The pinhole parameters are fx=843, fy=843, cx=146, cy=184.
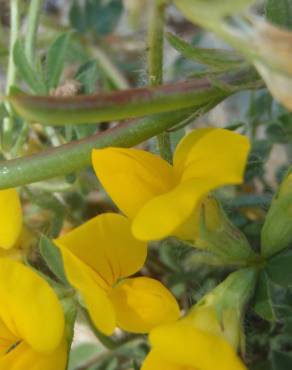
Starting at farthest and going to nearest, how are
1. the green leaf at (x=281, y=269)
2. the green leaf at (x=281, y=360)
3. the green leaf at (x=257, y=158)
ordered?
the green leaf at (x=257, y=158)
the green leaf at (x=281, y=360)
the green leaf at (x=281, y=269)

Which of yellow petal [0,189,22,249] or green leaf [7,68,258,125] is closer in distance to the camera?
green leaf [7,68,258,125]

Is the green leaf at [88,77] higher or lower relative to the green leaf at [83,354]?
higher

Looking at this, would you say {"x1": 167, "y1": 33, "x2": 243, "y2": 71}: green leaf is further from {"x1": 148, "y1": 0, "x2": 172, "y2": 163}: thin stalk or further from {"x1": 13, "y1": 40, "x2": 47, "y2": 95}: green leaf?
{"x1": 13, "y1": 40, "x2": 47, "y2": 95}: green leaf

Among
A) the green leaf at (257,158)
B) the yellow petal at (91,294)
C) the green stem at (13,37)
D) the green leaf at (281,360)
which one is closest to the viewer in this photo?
the yellow petal at (91,294)

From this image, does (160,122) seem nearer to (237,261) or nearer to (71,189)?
(237,261)

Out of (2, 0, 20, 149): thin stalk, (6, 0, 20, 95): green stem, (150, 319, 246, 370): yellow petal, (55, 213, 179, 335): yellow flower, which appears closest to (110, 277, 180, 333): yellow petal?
(55, 213, 179, 335): yellow flower

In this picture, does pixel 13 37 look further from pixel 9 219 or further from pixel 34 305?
pixel 34 305

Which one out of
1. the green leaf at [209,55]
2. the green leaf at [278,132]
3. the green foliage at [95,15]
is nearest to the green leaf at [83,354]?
the green leaf at [278,132]

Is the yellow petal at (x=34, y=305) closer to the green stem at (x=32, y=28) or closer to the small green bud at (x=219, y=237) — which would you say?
the small green bud at (x=219, y=237)
